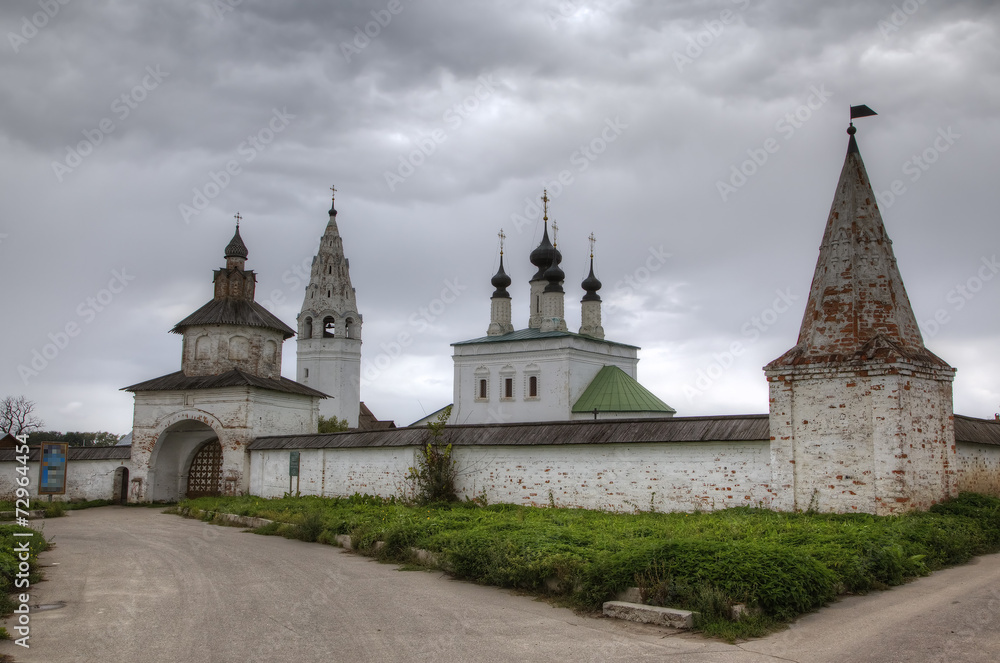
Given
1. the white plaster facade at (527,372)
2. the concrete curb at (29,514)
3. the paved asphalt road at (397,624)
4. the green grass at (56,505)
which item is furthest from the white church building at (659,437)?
the white plaster facade at (527,372)

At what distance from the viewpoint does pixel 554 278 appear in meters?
38.7

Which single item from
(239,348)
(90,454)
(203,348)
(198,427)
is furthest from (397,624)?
(90,454)

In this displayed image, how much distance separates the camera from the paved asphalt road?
19.8ft

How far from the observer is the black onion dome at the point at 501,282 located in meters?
40.9

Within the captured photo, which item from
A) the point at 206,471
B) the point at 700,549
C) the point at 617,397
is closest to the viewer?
the point at 700,549

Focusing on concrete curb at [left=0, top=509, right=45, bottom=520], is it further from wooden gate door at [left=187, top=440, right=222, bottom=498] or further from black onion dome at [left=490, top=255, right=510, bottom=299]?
black onion dome at [left=490, top=255, right=510, bottom=299]

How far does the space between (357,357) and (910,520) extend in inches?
1368

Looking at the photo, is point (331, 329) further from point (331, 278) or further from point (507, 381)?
point (507, 381)

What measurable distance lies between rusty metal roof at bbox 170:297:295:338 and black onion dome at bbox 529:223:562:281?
1616 cm

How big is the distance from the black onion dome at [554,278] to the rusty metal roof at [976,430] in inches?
992

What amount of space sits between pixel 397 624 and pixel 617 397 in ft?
88.1

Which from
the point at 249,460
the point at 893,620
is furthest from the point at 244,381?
the point at 893,620

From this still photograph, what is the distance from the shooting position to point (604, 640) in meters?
6.47

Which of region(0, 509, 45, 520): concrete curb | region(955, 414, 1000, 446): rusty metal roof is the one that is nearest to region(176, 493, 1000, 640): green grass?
region(955, 414, 1000, 446): rusty metal roof
